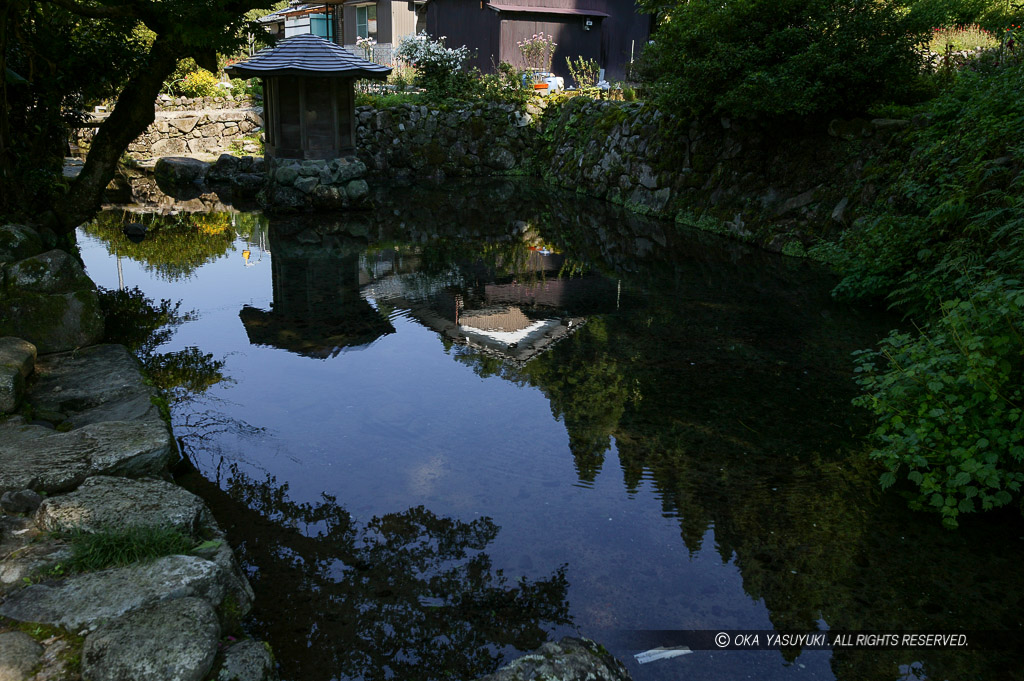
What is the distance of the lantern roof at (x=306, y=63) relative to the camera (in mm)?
18109

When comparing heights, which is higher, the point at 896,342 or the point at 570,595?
the point at 896,342

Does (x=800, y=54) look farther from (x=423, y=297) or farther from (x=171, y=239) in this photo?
(x=171, y=239)

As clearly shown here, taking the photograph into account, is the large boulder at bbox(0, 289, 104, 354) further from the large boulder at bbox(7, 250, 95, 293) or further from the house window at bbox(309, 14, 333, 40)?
the house window at bbox(309, 14, 333, 40)

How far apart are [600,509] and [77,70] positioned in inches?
394

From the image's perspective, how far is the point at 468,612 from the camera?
167 inches

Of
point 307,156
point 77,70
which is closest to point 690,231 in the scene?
point 307,156

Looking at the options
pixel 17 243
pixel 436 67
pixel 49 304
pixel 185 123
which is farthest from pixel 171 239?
pixel 436 67

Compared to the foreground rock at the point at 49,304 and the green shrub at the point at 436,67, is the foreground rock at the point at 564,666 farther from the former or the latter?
the green shrub at the point at 436,67

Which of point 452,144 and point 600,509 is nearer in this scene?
point 600,509

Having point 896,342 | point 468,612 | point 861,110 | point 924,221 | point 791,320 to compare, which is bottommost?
point 468,612

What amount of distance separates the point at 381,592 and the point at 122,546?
4.59 ft

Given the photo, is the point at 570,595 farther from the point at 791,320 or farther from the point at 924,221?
the point at 924,221

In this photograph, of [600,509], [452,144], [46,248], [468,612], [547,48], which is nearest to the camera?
[468,612]

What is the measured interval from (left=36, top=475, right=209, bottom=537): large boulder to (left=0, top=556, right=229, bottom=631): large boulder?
40 centimetres
